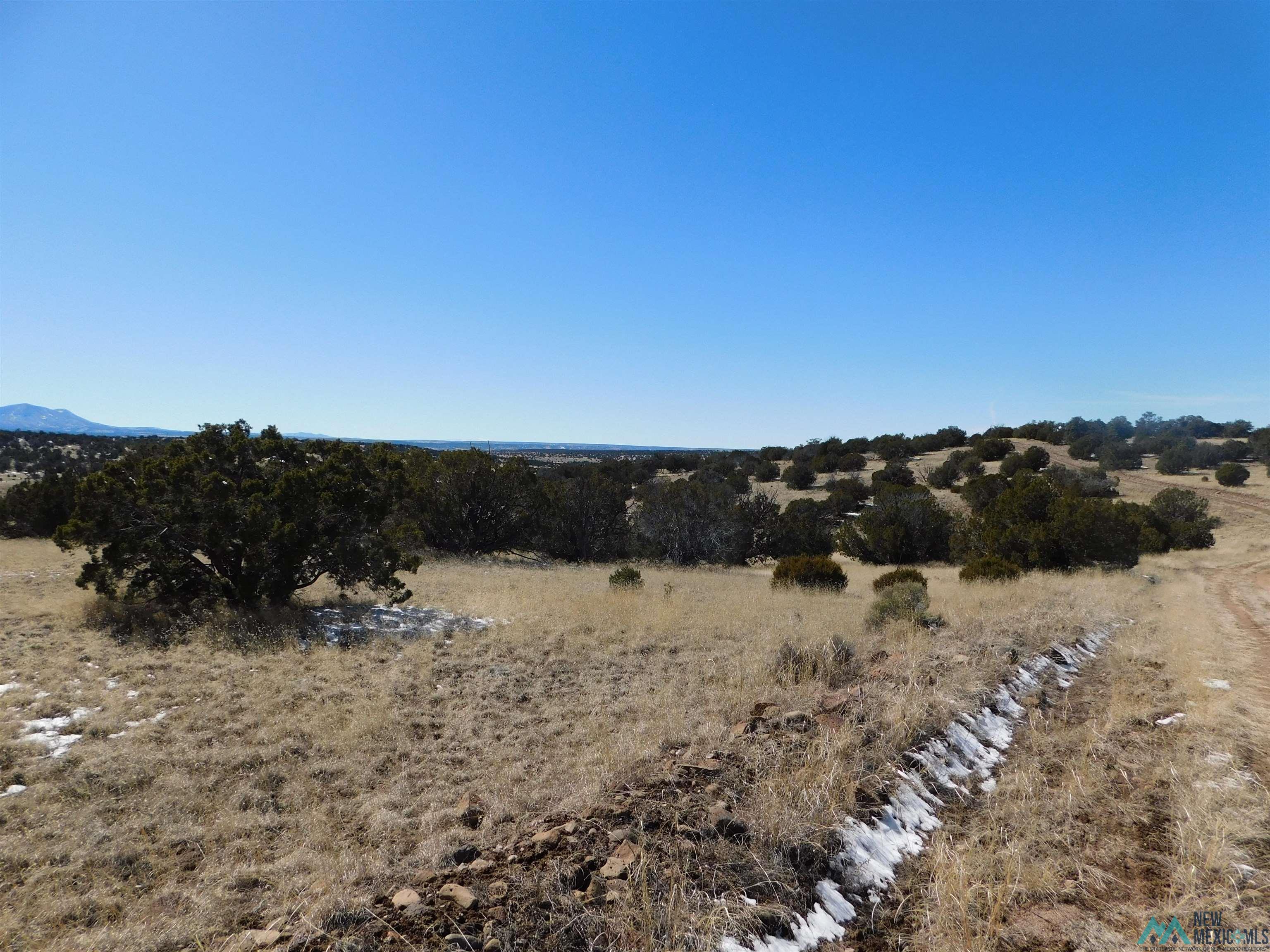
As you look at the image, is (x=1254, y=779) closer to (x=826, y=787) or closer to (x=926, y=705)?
(x=926, y=705)

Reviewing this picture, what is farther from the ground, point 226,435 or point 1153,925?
point 226,435

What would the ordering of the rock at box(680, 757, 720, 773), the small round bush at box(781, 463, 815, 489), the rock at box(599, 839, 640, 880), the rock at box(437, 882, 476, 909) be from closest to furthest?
the rock at box(437, 882, 476, 909) < the rock at box(599, 839, 640, 880) < the rock at box(680, 757, 720, 773) < the small round bush at box(781, 463, 815, 489)

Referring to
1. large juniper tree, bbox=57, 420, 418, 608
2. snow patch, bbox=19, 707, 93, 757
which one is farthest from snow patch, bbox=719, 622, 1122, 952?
large juniper tree, bbox=57, 420, 418, 608

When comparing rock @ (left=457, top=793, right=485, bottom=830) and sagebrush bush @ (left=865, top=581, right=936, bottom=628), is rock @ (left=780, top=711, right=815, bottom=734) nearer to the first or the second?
rock @ (left=457, top=793, right=485, bottom=830)

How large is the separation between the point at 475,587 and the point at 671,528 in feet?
42.8

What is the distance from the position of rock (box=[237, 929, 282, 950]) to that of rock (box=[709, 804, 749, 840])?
249cm

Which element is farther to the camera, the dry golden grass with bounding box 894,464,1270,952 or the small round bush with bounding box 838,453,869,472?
the small round bush with bounding box 838,453,869,472

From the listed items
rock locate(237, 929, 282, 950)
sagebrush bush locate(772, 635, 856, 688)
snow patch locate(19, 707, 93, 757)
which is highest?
rock locate(237, 929, 282, 950)

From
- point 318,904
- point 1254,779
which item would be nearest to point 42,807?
point 318,904

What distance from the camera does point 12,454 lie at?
49.0 m

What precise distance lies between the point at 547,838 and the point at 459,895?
736mm

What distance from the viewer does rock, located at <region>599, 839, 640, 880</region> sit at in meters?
3.48

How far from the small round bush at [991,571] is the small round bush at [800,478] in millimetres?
26266

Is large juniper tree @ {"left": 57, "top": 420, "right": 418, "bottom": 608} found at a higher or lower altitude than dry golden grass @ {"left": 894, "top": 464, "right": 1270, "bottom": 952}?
higher
